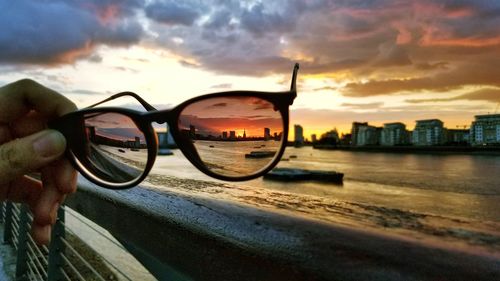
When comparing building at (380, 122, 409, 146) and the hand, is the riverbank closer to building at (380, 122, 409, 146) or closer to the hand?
building at (380, 122, 409, 146)

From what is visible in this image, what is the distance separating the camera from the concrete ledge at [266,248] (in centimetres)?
42

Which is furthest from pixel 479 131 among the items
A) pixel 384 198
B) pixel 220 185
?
pixel 220 185

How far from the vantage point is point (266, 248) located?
1.69ft

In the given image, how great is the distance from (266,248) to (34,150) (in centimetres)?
44

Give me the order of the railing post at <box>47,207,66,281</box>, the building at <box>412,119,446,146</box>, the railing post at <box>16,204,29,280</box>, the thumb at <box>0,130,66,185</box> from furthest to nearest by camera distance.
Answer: the building at <box>412,119,446,146</box>
the railing post at <box>16,204,29,280</box>
the railing post at <box>47,207,66,281</box>
the thumb at <box>0,130,66,185</box>

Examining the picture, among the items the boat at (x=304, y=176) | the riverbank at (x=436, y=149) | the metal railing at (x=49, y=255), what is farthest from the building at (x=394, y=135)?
the metal railing at (x=49, y=255)

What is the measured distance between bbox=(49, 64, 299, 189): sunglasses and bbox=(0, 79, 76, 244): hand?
5 cm

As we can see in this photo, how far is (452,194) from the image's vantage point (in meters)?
44.6

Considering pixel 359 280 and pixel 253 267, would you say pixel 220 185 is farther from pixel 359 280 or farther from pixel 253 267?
pixel 359 280

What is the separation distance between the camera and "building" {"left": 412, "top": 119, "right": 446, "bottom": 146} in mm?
90000

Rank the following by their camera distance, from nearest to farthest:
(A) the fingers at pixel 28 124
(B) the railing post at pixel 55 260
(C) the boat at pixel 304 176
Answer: (A) the fingers at pixel 28 124
(B) the railing post at pixel 55 260
(C) the boat at pixel 304 176

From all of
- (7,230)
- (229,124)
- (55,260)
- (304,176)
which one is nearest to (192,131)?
(229,124)

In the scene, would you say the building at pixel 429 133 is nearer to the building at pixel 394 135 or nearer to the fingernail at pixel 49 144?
the building at pixel 394 135

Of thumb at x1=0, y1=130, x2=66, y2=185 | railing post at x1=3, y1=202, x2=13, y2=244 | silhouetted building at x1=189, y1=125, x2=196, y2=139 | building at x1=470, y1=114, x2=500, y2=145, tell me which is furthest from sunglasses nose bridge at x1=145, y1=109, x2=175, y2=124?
building at x1=470, y1=114, x2=500, y2=145
